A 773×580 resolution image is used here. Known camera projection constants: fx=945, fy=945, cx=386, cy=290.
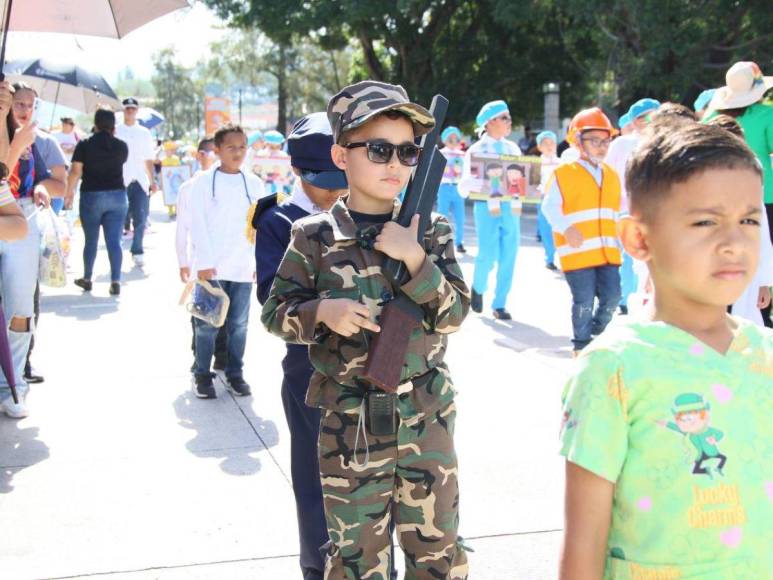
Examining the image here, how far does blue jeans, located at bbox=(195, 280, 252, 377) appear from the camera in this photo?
6.30 m

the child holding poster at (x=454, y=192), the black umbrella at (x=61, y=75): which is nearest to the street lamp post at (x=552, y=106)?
the child holding poster at (x=454, y=192)

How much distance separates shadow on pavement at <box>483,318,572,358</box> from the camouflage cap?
4980mm

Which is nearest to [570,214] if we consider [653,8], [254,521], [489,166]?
[489,166]

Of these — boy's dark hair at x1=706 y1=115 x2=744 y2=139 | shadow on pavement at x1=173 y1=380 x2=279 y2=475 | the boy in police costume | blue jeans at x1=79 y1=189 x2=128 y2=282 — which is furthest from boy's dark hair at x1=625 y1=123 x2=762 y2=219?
blue jeans at x1=79 y1=189 x2=128 y2=282

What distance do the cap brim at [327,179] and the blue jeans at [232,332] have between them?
3.09m

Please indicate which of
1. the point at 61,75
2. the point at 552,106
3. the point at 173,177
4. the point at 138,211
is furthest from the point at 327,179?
the point at 552,106

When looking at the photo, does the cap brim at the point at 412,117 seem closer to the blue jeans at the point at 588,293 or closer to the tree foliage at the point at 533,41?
the blue jeans at the point at 588,293

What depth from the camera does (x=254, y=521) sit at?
4195 millimetres

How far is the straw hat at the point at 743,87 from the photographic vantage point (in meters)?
5.60

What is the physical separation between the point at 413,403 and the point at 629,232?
1017mm

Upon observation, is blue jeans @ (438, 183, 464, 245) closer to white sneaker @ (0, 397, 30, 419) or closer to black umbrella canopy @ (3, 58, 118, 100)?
black umbrella canopy @ (3, 58, 118, 100)

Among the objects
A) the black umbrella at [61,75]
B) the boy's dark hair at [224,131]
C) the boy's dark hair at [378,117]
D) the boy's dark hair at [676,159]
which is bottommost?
the boy's dark hair at [676,159]

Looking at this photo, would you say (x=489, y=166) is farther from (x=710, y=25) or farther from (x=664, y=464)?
(x=710, y=25)

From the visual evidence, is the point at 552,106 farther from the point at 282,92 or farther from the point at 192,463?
the point at 192,463
